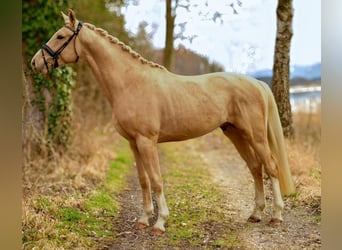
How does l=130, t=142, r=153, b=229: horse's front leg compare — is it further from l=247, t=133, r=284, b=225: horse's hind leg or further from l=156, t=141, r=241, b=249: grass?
l=247, t=133, r=284, b=225: horse's hind leg

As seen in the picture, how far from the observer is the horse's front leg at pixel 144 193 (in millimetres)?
3191

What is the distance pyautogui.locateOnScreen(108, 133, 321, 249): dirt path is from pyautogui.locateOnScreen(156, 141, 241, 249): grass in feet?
0.21

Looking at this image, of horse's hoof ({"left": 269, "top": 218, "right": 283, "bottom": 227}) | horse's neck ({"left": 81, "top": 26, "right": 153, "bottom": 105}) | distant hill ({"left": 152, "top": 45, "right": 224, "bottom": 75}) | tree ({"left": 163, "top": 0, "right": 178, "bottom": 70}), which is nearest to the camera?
horse's neck ({"left": 81, "top": 26, "right": 153, "bottom": 105})

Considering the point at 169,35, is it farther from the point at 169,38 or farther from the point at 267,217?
the point at 267,217

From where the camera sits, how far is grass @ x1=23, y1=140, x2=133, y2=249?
3090mm

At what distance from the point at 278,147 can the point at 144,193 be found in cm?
107

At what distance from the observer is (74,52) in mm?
3119

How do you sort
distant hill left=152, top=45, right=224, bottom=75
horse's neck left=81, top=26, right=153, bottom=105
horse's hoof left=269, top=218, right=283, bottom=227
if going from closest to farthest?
horse's neck left=81, top=26, right=153, bottom=105 → horse's hoof left=269, top=218, right=283, bottom=227 → distant hill left=152, top=45, right=224, bottom=75

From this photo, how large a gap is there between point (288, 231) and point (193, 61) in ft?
4.95

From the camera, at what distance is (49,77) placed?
4793 mm

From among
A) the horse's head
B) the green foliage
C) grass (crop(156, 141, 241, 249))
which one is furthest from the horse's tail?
the green foliage

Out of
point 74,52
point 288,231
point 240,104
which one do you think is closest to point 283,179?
point 288,231
